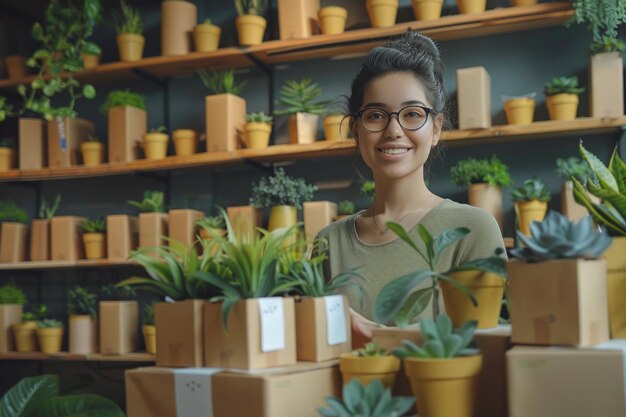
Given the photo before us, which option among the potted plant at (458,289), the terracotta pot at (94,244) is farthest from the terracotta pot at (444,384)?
the terracotta pot at (94,244)

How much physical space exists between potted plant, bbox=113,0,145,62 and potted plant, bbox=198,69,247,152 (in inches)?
16.7

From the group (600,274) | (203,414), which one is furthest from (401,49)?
(203,414)

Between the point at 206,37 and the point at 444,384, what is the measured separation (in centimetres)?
308

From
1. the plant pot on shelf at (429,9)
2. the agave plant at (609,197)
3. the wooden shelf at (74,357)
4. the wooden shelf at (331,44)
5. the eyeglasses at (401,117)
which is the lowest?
the wooden shelf at (74,357)

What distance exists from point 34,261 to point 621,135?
297cm

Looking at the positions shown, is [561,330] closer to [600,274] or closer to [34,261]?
[600,274]

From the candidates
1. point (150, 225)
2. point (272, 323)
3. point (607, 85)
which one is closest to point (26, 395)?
point (272, 323)

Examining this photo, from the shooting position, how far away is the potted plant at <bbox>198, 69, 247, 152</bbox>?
3.54m

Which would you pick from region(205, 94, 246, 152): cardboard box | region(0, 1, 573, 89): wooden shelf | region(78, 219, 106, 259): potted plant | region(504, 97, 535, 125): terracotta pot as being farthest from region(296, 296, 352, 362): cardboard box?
region(78, 219, 106, 259): potted plant

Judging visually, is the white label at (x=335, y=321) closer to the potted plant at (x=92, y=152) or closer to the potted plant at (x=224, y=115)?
the potted plant at (x=224, y=115)

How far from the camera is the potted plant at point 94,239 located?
3.75m

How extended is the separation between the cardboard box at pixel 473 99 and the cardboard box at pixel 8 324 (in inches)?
99.8

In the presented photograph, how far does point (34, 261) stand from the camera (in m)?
3.84

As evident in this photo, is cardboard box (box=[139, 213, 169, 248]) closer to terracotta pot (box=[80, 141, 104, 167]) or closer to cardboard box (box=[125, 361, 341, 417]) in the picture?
terracotta pot (box=[80, 141, 104, 167])
